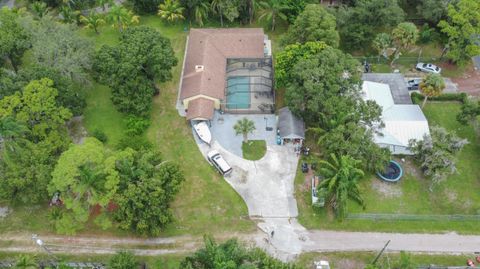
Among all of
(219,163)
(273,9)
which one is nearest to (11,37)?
(219,163)

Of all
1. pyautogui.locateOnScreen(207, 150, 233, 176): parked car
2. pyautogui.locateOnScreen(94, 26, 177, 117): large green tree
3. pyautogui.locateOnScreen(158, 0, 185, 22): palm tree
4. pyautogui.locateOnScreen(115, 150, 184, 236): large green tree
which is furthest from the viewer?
pyautogui.locateOnScreen(158, 0, 185, 22): palm tree

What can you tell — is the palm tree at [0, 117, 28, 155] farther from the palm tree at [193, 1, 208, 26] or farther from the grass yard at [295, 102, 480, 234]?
the palm tree at [193, 1, 208, 26]

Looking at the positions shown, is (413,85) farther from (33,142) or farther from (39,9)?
(39,9)

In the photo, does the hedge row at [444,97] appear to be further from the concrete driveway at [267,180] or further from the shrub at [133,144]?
the shrub at [133,144]

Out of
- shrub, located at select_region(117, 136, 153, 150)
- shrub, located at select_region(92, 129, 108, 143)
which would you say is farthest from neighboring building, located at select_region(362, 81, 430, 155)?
shrub, located at select_region(92, 129, 108, 143)

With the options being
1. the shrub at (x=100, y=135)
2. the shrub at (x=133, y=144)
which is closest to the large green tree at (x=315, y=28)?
the shrub at (x=133, y=144)
